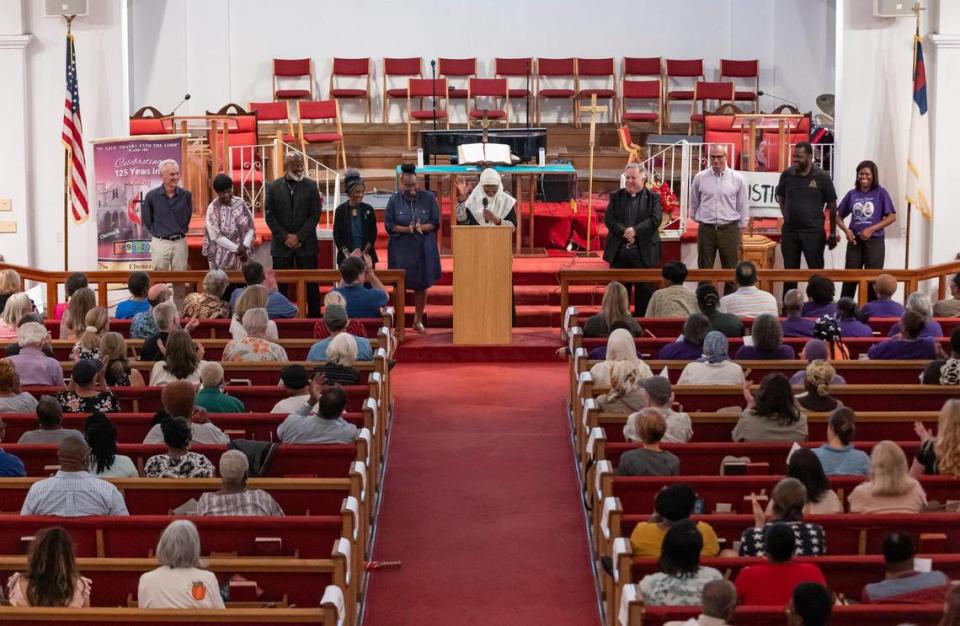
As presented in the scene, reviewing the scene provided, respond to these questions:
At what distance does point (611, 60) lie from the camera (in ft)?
58.2

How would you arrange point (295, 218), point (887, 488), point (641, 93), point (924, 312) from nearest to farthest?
point (887, 488)
point (924, 312)
point (295, 218)
point (641, 93)

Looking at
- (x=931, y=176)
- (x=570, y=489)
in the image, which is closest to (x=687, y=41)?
(x=931, y=176)

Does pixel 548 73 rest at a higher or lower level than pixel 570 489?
higher

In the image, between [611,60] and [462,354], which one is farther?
[611,60]

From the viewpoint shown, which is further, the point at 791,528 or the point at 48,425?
the point at 48,425

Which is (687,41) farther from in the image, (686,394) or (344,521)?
(344,521)

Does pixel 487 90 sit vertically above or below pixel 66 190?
above

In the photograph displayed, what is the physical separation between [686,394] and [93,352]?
10.2 feet

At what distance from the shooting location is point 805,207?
11.0 meters

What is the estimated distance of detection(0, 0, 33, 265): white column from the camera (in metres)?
12.8

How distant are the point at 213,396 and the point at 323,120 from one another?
11.0 metres

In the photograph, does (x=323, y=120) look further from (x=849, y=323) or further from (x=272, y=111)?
(x=849, y=323)

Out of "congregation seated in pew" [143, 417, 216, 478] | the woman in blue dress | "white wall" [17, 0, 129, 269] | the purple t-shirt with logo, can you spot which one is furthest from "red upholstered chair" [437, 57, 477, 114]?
"congregation seated in pew" [143, 417, 216, 478]

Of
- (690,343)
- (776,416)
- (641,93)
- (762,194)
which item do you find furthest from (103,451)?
(641,93)
